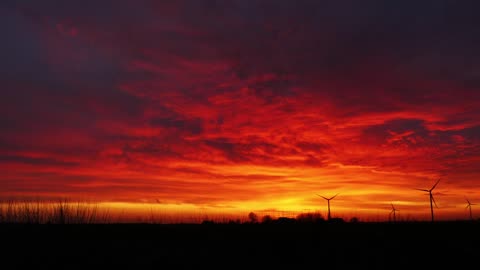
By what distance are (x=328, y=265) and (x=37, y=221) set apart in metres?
26.4

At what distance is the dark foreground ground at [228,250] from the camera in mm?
21109

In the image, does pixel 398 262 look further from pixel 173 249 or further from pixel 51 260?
pixel 51 260

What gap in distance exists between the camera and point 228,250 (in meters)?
24.3

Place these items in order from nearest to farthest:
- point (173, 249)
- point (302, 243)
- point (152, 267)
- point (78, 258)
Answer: point (152, 267) < point (78, 258) < point (173, 249) < point (302, 243)

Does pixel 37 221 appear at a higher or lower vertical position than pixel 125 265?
higher

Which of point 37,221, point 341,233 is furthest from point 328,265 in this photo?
point 37,221

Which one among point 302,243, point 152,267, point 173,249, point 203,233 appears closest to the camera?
→ point 152,267

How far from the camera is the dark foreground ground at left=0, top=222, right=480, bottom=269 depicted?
21109mm

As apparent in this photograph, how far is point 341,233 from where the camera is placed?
31750mm

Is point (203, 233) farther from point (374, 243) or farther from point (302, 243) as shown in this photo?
point (374, 243)

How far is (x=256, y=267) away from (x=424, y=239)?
14.2 metres

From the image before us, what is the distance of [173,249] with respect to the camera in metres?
24.2

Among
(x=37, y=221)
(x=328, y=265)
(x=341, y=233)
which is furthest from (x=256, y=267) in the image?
(x=37, y=221)

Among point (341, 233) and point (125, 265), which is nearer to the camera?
point (125, 265)
